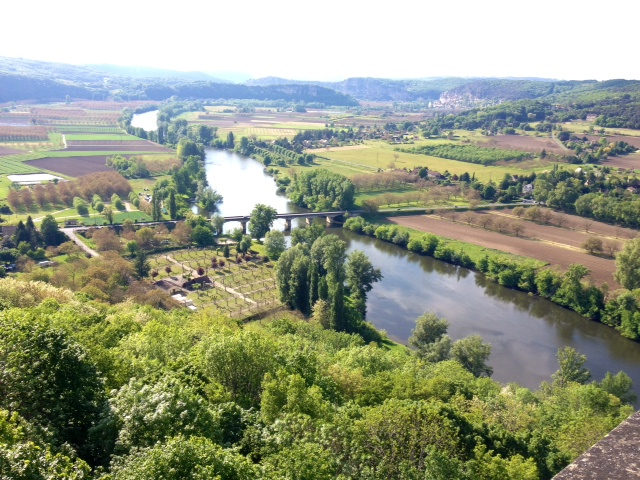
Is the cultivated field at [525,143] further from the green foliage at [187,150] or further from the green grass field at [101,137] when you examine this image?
the green grass field at [101,137]

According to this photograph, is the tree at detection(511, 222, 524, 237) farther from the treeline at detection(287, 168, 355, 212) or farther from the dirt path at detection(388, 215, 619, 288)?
the treeline at detection(287, 168, 355, 212)

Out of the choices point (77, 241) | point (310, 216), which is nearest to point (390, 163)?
point (310, 216)

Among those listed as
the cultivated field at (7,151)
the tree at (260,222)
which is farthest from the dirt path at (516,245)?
the cultivated field at (7,151)

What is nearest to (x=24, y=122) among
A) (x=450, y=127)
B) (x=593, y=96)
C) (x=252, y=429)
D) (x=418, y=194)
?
(x=418, y=194)

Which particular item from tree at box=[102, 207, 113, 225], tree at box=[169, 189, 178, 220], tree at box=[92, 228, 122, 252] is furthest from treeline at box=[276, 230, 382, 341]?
tree at box=[102, 207, 113, 225]

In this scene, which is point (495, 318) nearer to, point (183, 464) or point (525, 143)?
point (183, 464)

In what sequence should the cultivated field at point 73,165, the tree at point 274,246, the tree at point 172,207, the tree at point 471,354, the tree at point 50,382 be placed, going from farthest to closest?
the cultivated field at point 73,165 → the tree at point 172,207 → the tree at point 274,246 → the tree at point 471,354 → the tree at point 50,382
